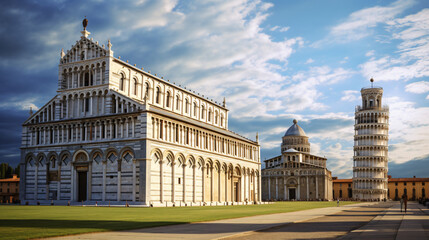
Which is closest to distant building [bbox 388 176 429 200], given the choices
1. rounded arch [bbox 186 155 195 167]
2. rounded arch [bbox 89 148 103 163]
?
rounded arch [bbox 186 155 195 167]

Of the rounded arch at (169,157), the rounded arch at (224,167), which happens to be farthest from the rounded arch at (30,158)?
the rounded arch at (224,167)

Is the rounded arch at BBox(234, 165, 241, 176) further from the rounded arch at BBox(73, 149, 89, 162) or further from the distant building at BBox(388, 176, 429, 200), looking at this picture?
the distant building at BBox(388, 176, 429, 200)

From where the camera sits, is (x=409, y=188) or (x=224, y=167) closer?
(x=224, y=167)

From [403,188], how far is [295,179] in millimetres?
52427

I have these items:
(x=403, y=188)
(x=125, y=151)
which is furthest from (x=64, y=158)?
(x=403, y=188)

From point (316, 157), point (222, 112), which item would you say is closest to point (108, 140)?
point (222, 112)

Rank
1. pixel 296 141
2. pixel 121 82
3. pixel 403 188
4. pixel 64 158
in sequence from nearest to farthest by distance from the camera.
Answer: pixel 64 158 < pixel 121 82 < pixel 296 141 < pixel 403 188

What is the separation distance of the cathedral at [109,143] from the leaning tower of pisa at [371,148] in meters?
79.6

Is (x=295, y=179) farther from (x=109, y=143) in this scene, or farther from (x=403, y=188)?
(x=109, y=143)

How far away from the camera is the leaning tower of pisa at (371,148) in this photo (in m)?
134

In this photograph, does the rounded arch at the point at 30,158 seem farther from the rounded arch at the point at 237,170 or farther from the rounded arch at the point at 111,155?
the rounded arch at the point at 237,170

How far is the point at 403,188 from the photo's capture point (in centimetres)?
16038

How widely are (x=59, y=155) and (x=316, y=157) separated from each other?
339 feet

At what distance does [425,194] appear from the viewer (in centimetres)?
15800
